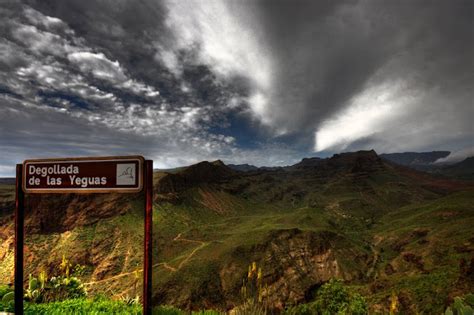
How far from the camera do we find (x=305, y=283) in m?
61.2

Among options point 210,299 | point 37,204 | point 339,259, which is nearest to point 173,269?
point 210,299

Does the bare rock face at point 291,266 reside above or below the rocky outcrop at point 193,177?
below

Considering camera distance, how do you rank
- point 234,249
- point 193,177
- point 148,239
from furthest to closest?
point 193,177 < point 234,249 < point 148,239

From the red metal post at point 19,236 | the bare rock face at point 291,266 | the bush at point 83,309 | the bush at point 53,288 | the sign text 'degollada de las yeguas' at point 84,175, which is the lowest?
the bare rock face at point 291,266

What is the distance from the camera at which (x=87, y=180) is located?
202 inches

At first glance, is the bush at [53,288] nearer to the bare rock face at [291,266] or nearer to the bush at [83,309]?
the bush at [83,309]

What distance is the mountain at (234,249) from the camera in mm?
51250

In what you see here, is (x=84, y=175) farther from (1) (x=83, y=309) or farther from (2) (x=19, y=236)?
(1) (x=83, y=309)

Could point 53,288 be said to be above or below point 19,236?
below

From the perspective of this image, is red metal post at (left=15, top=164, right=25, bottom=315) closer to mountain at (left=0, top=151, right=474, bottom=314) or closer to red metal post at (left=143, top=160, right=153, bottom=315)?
red metal post at (left=143, top=160, right=153, bottom=315)

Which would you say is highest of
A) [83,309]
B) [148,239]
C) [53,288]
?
[148,239]

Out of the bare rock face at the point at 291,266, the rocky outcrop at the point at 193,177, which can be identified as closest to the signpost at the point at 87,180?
the bare rock face at the point at 291,266

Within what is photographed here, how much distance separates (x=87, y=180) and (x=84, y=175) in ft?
0.42

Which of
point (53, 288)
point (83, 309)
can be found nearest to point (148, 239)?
point (83, 309)
